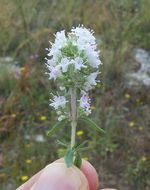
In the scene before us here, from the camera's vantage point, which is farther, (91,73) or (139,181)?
(139,181)

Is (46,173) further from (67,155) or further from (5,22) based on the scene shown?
(5,22)

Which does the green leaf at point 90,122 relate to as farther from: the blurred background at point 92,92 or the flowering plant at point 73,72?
the blurred background at point 92,92

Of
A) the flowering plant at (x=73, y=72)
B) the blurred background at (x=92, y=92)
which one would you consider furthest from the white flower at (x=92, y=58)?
the blurred background at (x=92, y=92)

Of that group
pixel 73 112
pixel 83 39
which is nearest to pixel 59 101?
pixel 73 112

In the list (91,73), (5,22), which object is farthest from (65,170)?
(5,22)

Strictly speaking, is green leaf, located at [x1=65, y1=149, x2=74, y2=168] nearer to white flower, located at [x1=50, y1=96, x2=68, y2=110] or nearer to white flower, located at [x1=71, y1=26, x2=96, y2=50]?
white flower, located at [x1=50, y1=96, x2=68, y2=110]
